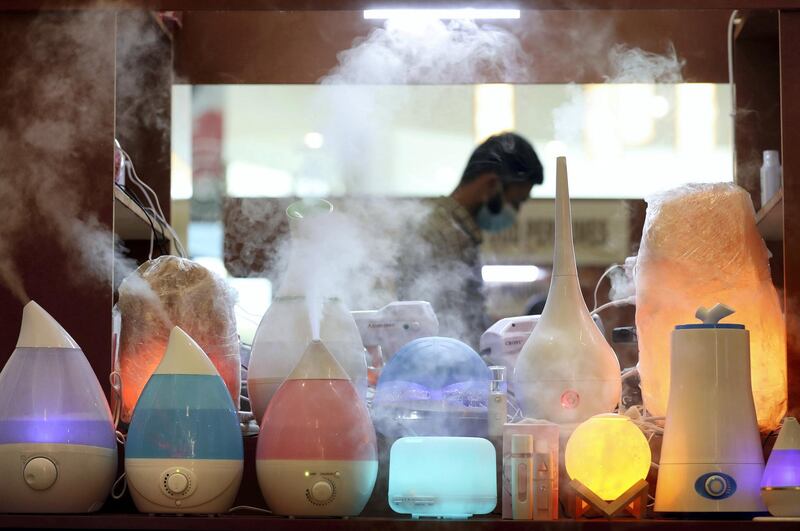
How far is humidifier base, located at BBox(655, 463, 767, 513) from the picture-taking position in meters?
1.19

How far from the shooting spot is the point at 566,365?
132cm

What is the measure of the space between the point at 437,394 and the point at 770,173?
0.79 meters

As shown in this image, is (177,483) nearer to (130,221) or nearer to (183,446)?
(183,446)

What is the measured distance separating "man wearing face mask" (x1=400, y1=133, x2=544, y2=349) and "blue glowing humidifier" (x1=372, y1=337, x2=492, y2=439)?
1.05ft

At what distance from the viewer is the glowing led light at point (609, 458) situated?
1.21m

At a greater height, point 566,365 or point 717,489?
point 566,365

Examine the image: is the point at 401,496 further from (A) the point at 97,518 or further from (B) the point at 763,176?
(B) the point at 763,176

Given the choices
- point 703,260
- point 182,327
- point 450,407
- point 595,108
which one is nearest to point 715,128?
point 595,108

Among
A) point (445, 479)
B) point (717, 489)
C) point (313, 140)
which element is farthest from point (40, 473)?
point (313, 140)

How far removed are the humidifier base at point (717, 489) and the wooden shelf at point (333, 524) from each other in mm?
39

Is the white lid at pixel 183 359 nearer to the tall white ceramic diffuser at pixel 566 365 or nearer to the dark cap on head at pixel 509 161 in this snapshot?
the tall white ceramic diffuser at pixel 566 365

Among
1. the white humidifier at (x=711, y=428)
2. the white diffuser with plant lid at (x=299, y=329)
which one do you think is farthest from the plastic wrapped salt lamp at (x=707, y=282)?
the white diffuser with plant lid at (x=299, y=329)

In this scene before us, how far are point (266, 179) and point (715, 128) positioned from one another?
2.78 feet

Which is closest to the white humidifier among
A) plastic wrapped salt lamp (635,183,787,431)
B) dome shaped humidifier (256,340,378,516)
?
plastic wrapped salt lamp (635,183,787,431)
